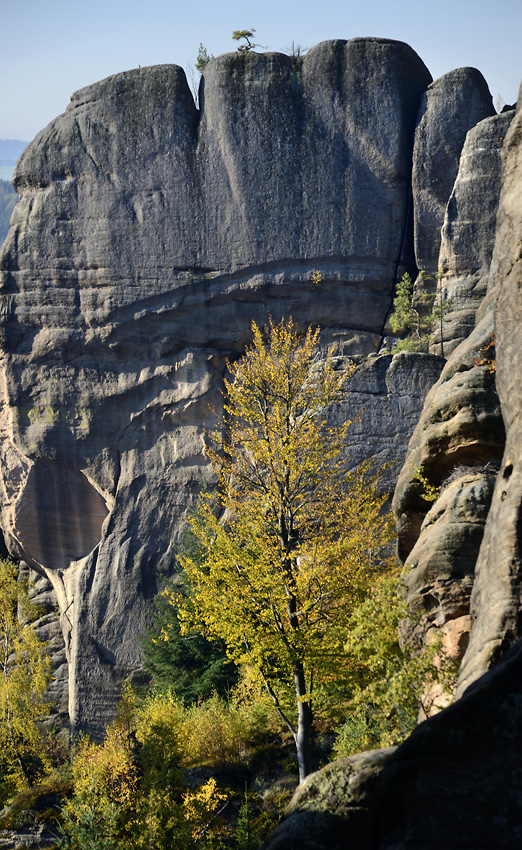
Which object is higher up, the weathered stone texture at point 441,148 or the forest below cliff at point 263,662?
the weathered stone texture at point 441,148

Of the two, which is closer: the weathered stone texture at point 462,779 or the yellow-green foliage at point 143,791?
the weathered stone texture at point 462,779

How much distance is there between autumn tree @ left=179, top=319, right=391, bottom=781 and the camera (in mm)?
14422

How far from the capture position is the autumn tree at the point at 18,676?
74.6 feet

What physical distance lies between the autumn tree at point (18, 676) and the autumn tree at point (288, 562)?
9930 millimetres

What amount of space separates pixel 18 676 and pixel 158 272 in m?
13.2

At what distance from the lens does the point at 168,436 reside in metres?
27.0

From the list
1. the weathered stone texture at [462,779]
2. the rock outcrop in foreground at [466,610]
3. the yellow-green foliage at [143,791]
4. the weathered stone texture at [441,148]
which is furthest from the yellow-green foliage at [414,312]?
the weathered stone texture at [462,779]

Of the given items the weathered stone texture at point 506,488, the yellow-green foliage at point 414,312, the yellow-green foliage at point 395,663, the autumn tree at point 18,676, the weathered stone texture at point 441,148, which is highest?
the weathered stone texture at point 441,148

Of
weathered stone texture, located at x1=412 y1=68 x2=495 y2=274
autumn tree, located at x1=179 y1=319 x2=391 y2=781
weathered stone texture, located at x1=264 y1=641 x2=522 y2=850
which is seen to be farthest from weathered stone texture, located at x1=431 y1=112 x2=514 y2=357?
weathered stone texture, located at x1=264 y1=641 x2=522 y2=850

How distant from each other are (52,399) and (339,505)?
46.0 feet

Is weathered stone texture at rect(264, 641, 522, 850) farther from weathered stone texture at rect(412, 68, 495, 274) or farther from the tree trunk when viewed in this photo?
weathered stone texture at rect(412, 68, 495, 274)

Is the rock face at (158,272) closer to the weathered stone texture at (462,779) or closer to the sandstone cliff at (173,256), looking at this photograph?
the sandstone cliff at (173,256)

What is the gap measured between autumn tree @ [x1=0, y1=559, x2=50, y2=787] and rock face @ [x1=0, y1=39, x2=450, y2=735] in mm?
1341

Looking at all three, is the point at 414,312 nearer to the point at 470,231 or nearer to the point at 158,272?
the point at 470,231
